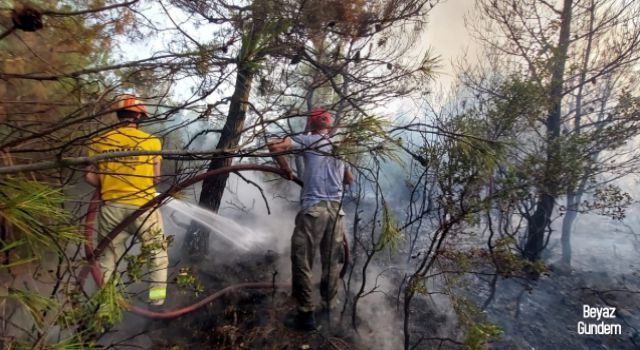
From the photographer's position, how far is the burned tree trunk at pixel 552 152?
5129 mm

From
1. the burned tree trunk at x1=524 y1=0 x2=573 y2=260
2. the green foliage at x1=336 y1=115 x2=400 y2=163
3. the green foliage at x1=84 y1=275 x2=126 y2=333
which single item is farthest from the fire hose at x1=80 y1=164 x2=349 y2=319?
the burned tree trunk at x1=524 y1=0 x2=573 y2=260

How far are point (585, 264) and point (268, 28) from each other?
9.70 meters

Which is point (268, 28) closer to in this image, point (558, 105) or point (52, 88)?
point (52, 88)

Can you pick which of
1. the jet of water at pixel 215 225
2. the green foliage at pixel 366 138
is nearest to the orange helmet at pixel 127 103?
the green foliage at pixel 366 138

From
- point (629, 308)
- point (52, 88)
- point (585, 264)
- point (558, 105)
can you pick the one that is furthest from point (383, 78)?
point (585, 264)

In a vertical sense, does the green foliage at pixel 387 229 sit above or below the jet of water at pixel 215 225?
above

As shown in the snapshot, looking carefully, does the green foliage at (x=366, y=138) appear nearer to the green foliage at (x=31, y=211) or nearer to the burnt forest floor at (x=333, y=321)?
the green foliage at (x=31, y=211)

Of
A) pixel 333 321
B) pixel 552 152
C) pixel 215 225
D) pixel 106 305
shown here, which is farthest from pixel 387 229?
pixel 552 152

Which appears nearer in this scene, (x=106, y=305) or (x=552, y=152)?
(x=106, y=305)

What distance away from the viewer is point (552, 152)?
17.0 ft

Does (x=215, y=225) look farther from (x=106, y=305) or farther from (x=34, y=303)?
(x=34, y=303)

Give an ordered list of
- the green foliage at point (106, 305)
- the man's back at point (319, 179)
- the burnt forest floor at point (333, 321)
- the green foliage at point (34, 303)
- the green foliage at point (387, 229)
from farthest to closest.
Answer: the man's back at point (319, 179) < the burnt forest floor at point (333, 321) < the green foliage at point (387, 229) < the green foliage at point (106, 305) < the green foliage at point (34, 303)

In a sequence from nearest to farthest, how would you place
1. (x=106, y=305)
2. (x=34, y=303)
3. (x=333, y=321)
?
1. (x=34, y=303)
2. (x=106, y=305)
3. (x=333, y=321)

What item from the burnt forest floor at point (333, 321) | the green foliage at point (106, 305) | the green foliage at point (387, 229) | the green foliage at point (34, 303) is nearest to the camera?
the green foliage at point (34, 303)
